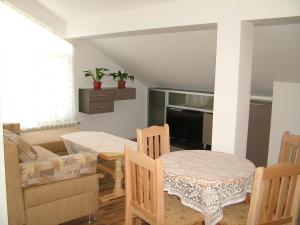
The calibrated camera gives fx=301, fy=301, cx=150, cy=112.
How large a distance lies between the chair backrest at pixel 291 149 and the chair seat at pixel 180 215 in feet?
3.64

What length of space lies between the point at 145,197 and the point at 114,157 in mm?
1398

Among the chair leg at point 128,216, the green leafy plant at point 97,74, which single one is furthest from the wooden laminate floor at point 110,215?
the green leafy plant at point 97,74

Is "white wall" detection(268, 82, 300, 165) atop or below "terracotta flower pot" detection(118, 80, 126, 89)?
below

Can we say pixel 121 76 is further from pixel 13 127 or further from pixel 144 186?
pixel 144 186

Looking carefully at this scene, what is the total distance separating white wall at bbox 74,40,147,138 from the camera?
5.94m

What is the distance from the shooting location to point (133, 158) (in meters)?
2.25

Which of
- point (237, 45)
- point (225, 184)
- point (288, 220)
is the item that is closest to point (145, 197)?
point (225, 184)

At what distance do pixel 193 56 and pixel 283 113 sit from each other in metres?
1.56

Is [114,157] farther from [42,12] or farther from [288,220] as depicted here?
[42,12]

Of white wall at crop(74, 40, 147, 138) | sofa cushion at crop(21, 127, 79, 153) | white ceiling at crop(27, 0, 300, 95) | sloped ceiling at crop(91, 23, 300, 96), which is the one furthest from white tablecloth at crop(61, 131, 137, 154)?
white wall at crop(74, 40, 147, 138)

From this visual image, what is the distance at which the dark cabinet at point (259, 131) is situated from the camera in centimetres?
473

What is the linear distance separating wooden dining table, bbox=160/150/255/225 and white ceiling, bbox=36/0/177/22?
6.55ft

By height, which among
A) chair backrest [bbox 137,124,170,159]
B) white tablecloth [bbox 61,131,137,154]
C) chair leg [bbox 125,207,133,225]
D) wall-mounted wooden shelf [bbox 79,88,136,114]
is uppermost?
wall-mounted wooden shelf [bbox 79,88,136,114]

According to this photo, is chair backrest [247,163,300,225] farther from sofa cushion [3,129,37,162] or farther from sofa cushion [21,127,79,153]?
sofa cushion [21,127,79,153]
